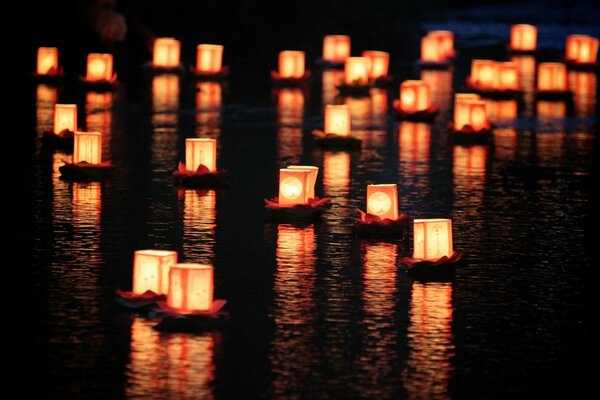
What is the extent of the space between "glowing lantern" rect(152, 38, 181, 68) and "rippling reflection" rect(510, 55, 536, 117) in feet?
20.6

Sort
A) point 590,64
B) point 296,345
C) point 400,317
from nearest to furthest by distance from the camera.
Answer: point 296,345 → point 400,317 → point 590,64

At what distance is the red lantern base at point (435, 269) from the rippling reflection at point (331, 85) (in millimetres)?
13156

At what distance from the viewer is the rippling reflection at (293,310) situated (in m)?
8.92

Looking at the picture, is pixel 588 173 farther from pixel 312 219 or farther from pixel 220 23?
pixel 220 23

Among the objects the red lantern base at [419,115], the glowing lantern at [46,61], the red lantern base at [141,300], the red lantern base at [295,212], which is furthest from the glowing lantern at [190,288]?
the glowing lantern at [46,61]

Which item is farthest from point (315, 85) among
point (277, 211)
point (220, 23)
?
point (277, 211)

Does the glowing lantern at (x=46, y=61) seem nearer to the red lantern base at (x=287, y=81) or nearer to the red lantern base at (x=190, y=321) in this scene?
the red lantern base at (x=287, y=81)

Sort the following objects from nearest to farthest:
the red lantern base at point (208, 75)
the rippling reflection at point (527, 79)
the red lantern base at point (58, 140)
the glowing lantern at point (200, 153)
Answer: the glowing lantern at point (200, 153), the red lantern base at point (58, 140), the rippling reflection at point (527, 79), the red lantern base at point (208, 75)

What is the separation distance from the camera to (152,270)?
34.2ft

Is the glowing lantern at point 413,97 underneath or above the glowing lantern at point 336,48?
underneath

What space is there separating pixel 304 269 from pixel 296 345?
2356mm

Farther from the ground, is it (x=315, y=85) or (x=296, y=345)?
(x=315, y=85)

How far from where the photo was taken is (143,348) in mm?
9414

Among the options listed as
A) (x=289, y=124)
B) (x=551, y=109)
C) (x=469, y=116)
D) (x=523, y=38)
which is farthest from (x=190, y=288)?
(x=523, y=38)
